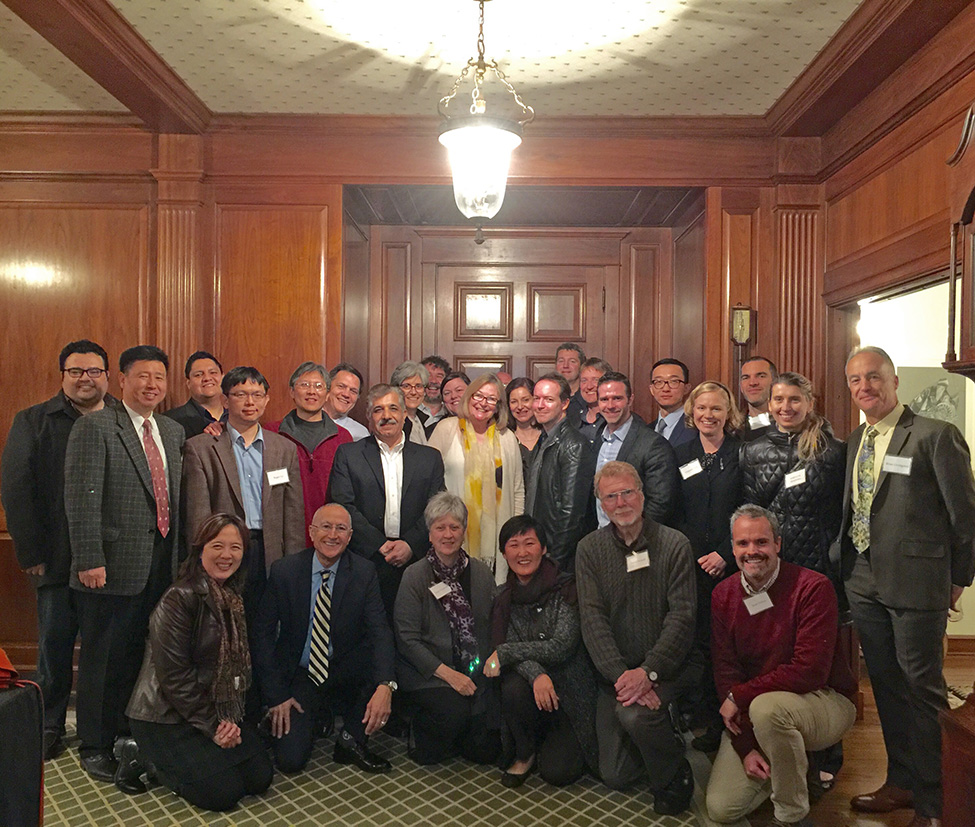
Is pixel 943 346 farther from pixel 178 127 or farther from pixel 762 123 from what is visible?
pixel 178 127

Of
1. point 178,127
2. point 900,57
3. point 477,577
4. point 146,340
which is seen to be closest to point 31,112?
point 178,127

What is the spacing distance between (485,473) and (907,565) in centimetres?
164

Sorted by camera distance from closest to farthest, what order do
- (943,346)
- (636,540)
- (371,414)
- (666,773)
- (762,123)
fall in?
1. (666,773)
2. (636,540)
3. (371,414)
4. (762,123)
5. (943,346)

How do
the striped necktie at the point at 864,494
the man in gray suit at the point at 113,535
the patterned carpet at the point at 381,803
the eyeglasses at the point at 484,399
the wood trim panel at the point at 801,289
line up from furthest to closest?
the wood trim panel at the point at 801,289
the eyeglasses at the point at 484,399
the man in gray suit at the point at 113,535
the striped necktie at the point at 864,494
the patterned carpet at the point at 381,803

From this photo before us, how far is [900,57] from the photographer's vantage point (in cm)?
315

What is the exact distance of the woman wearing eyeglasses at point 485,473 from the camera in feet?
11.6

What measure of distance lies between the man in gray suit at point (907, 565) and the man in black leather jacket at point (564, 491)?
1.05m

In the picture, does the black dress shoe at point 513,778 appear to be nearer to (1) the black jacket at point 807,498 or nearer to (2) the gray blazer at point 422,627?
(2) the gray blazer at point 422,627

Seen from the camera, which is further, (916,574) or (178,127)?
(178,127)

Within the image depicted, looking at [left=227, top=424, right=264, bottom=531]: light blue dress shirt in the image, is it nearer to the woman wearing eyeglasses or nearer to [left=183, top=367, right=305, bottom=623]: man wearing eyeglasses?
[left=183, top=367, right=305, bottom=623]: man wearing eyeglasses

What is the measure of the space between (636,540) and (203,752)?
1661mm

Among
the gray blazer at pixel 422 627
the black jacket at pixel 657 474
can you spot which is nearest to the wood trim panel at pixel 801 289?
the black jacket at pixel 657 474

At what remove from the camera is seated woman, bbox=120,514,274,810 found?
2.75 meters

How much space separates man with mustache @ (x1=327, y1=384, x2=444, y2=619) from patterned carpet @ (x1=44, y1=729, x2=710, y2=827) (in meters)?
0.68
